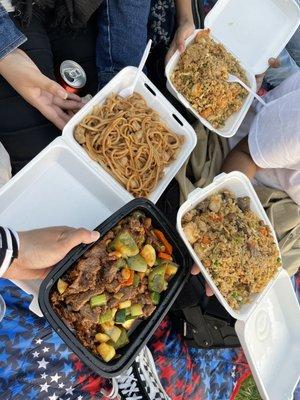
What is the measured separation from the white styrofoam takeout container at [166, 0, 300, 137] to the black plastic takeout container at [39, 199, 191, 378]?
710 millimetres

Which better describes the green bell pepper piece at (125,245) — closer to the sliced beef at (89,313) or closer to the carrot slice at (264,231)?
the sliced beef at (89,313)

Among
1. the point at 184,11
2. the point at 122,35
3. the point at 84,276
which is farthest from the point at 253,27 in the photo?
the point at 84,276

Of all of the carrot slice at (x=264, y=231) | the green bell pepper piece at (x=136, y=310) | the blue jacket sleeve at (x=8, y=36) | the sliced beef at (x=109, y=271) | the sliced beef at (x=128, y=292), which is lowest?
the carrot slice at (x=264, y=231)

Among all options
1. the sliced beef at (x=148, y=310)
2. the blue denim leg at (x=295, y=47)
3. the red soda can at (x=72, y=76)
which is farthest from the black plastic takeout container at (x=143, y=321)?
the blue denim leg at (x=295, y=47)

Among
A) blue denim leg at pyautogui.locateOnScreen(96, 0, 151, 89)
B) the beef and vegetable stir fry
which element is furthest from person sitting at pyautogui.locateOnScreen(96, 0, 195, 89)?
the beef and vegetable stir fry

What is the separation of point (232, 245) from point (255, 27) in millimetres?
888

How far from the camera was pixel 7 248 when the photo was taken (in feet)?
3.32

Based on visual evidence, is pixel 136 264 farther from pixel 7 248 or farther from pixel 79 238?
pixel 7 248

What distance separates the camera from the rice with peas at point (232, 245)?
1.25 m

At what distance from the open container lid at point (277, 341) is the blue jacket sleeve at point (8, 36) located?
1.02m

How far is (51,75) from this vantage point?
1456mm

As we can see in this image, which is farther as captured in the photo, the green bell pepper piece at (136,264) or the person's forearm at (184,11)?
the person's forearm at (184,11)

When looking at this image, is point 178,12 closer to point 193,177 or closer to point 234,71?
point 234,71

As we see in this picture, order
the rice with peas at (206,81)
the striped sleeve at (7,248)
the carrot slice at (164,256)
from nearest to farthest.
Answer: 1. the striped sleeve at (7,248)
2. the carrot slice at (164,256)
3. the rice with peas at (206,81)
